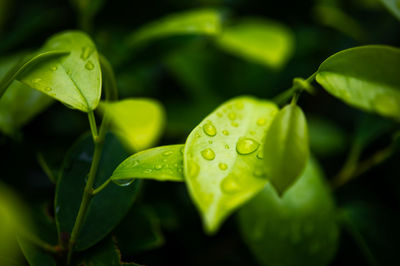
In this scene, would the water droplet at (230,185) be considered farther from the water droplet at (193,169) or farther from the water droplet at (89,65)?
the water droplet at (89,65)

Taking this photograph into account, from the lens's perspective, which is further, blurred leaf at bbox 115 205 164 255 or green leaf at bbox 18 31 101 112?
blurred leaf at bbox 115 205 164 255

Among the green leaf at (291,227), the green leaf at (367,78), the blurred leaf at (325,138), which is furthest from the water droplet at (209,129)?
the blurred leaf at (325,138)

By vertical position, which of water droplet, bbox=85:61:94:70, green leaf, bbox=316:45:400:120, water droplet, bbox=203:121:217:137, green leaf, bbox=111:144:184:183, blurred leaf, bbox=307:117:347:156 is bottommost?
blurred leaf, bbox=307:117:347:156

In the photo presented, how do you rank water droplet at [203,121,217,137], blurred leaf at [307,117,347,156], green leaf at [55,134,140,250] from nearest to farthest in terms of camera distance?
water droplet at [203,121,217,137] < green leaf at [55,134,140,250] < blurred leaf at [307,117,347,156]

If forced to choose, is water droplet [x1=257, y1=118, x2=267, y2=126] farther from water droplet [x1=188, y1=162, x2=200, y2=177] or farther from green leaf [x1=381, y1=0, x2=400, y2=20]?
green leaf [x1=381, y1=0, x2=400, y2=20]

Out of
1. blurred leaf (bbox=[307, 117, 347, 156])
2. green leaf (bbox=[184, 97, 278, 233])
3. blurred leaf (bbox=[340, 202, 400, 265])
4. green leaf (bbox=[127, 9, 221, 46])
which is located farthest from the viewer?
blurred leaf (bbox=[307, 117, 347, 156])

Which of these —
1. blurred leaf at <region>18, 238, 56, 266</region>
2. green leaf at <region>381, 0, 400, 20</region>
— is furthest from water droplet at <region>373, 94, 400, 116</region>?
blurred leaf at <region>18, 238, 56, 266</region>

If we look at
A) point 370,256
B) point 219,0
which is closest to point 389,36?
point 219,0

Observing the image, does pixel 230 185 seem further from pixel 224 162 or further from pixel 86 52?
pixel 86 52
